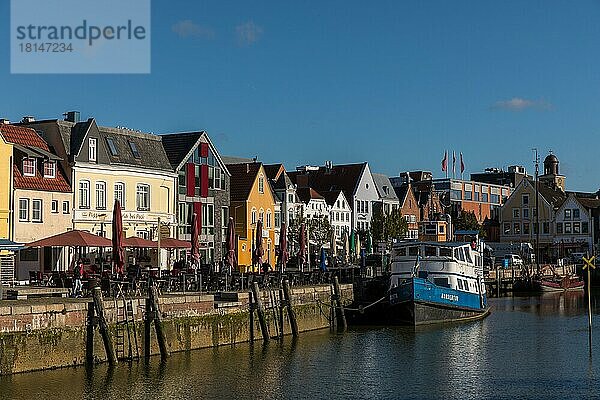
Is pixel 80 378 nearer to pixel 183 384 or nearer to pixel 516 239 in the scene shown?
pixel 183 384

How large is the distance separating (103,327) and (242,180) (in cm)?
4215

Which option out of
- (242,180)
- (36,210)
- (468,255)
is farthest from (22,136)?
(468,255)

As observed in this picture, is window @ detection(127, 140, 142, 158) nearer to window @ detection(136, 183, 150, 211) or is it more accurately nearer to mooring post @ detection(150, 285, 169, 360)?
window @ detection(136, 183, 150, 211)

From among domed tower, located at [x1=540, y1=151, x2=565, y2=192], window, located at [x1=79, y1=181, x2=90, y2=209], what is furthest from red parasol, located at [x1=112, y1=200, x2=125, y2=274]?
domed tower, located at [x1=540, y1=151, x2=565, y2=192]

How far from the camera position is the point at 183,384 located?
99.6 feet

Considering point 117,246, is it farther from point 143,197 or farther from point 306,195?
point 306,195

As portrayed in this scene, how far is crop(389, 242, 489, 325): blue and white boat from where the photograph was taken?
4744cm

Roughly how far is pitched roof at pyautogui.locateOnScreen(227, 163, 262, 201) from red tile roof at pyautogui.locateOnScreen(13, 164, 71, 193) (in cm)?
2103

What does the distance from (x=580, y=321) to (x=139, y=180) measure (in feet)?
85.9

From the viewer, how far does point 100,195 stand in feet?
182

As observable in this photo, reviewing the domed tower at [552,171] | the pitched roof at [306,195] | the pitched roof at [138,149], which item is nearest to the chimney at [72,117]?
the pitched roof at [138,149]

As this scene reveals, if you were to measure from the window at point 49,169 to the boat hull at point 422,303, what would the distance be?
1904 cm

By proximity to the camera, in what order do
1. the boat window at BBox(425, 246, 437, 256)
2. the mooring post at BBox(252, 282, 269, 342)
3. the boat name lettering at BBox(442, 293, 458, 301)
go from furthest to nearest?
the boat window at BBox(425, 246, 437, 256) < the boat name lettering at BBox(442, 293, 458, 301) < the mooring post at BBox(252, 282, 269, 342)

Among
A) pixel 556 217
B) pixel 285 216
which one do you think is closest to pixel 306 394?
pixel 285 216
